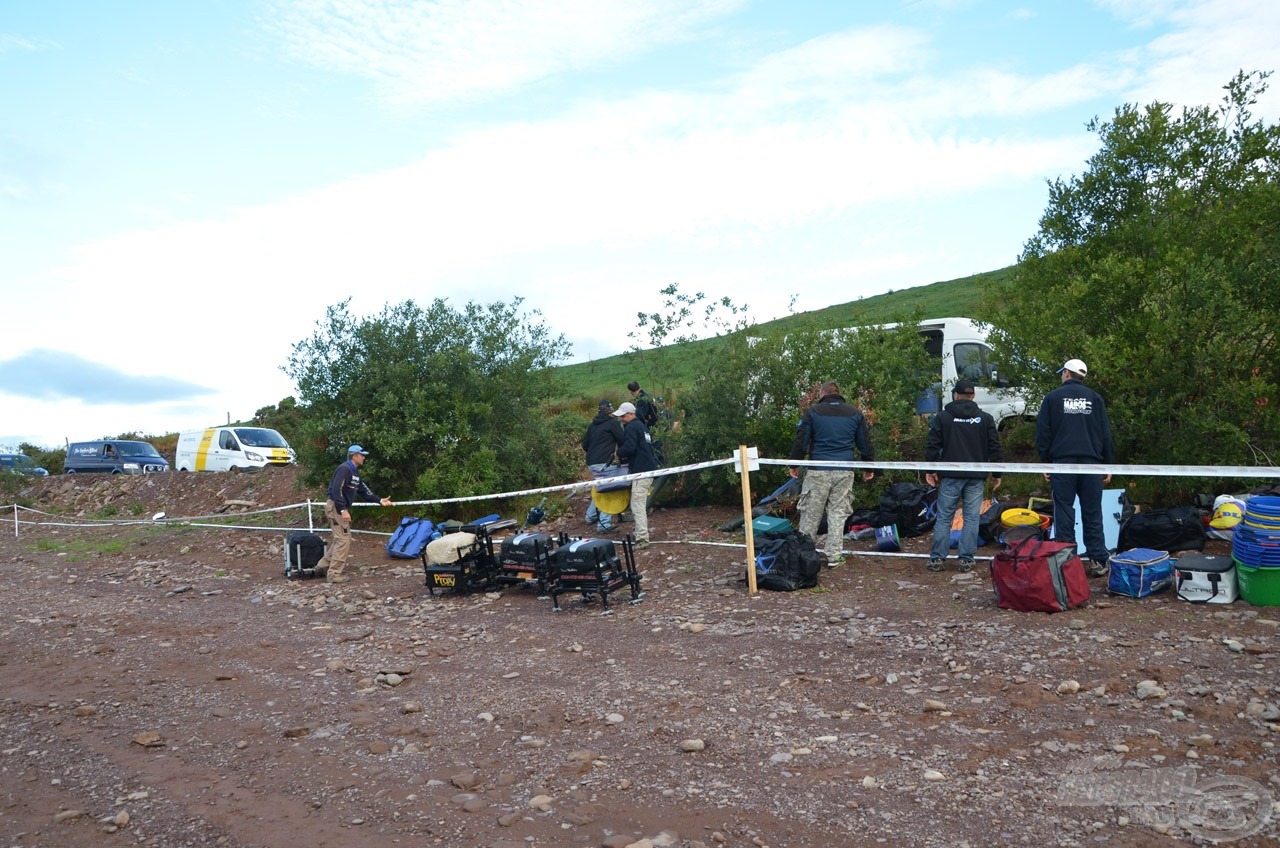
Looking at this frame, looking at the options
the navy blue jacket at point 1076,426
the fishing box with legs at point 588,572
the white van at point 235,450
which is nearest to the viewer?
the navy blue jacket at point 1076,426

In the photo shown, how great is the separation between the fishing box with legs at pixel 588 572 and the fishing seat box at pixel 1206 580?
483 cm

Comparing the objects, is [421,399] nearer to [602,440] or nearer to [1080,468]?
[602,440]

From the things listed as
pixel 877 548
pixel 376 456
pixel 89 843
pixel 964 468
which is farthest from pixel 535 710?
pixel 376 456

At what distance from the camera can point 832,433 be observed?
1034 cm

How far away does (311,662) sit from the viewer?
8.05 meters

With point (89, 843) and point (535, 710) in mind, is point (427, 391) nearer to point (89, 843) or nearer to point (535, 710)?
point (535, 710)

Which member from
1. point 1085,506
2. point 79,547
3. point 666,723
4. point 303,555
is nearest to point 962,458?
point 1085,506

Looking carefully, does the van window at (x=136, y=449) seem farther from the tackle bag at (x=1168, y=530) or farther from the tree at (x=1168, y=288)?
→ the tackle bag at (x=1168, y=530)

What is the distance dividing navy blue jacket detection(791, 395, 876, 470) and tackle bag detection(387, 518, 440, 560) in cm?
586

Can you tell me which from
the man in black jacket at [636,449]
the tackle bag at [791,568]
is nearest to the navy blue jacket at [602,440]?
the man in black jacket at [636,449]

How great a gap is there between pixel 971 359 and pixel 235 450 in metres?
22.1

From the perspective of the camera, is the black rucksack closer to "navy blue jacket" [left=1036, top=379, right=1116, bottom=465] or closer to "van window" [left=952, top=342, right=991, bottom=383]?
"navy blue jacket" [left=1036, top=379, right=1116, bottom=465]

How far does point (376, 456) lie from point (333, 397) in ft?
4.31

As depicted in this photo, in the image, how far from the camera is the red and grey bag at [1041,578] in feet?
25.3
